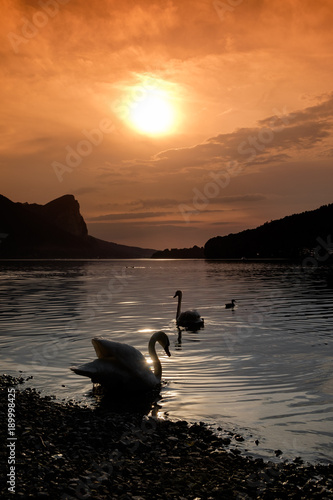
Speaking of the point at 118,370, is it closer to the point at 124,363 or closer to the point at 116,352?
the point at 124,363

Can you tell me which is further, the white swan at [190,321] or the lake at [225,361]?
the white swan at [190,321]

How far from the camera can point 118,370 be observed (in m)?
13.9

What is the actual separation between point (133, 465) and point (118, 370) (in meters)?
5.02

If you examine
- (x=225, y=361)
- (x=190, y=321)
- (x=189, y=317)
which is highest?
(x=189, y=317)

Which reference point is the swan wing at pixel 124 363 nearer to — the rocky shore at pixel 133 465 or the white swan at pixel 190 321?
the rocky shore at pixel 133 465

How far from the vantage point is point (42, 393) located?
562 inches

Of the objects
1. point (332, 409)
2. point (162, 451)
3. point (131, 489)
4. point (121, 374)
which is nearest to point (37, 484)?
point (131, 489)

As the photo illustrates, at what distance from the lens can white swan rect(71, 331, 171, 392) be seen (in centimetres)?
1376

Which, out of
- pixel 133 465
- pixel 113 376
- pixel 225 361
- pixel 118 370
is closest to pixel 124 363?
pixel 118 370

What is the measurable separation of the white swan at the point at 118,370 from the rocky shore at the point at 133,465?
6.55 ft

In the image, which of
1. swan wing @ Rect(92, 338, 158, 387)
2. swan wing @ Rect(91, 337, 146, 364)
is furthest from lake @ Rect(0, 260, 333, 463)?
swan wing @ Rect(91, 337, 146, 364)

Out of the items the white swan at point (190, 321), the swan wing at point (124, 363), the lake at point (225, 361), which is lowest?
the lake at point (225, 361)

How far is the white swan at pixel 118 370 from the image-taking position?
13.8 metres

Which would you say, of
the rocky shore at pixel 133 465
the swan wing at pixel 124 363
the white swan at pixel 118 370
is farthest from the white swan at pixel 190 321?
the rocky shore at pixel 133 465
